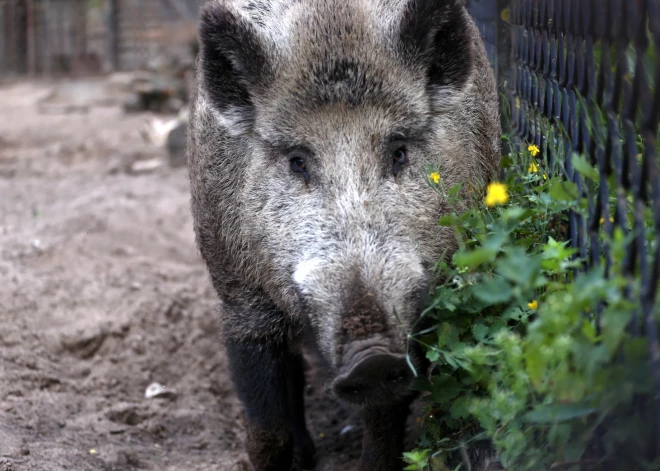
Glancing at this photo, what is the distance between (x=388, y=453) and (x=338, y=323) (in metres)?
1.01

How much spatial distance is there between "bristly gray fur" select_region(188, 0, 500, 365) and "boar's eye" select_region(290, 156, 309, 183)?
2 centimetres

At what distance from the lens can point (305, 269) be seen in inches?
118

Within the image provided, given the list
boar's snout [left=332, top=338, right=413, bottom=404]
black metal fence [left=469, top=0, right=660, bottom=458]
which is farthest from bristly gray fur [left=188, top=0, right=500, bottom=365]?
black metal fence [left=469, top=0, right=660, bottom=458]

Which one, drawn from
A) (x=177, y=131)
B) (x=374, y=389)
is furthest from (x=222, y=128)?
(x=177, y=131)

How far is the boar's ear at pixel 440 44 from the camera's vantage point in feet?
11.0

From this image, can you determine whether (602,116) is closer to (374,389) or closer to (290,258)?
(374,389)

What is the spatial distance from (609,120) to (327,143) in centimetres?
127

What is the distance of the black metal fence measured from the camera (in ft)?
6.04

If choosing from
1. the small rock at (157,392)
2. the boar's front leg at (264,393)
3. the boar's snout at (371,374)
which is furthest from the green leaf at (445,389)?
the small rock at (157,392)

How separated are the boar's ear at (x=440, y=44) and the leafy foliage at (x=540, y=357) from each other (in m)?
0.73

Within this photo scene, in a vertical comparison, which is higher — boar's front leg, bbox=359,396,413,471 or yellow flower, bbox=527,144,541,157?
yellow flower, bbox=527,144,541,157

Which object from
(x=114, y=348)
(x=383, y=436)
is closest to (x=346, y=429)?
(x=383, y=436)

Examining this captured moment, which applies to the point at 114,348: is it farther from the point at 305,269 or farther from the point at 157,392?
the point at 305,269

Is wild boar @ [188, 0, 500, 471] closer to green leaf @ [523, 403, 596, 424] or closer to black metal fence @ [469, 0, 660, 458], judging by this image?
black metal fence @ [469, 0, 660, 458]
